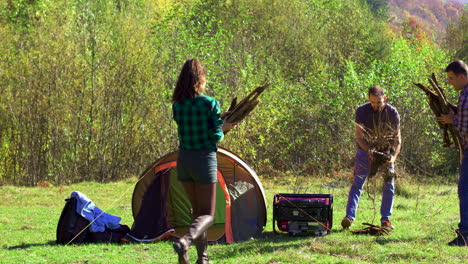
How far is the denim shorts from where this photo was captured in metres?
5.12

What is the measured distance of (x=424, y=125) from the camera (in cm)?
1589

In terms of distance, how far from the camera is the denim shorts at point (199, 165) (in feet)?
16.8

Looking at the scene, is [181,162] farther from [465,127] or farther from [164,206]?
[465,127]

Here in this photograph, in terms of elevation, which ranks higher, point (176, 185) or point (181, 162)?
point (181, 162)

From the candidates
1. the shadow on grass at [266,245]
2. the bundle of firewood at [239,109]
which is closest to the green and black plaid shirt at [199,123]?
the bundle of firewood at [239,109]

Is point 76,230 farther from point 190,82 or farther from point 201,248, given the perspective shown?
point 190,82

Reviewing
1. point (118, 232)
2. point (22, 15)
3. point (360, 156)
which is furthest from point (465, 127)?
Answer: point (22, 15)

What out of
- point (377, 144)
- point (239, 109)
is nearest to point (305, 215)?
point (377, 144)

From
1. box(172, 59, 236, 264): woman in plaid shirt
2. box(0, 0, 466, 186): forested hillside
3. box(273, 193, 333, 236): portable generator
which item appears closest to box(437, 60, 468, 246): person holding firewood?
box(273, 193, 333, 236): portable generator

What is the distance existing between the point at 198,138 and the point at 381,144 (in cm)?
287

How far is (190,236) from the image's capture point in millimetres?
4973

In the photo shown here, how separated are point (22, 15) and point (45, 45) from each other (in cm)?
385

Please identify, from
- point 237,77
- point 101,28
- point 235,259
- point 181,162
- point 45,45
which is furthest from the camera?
point 237,77

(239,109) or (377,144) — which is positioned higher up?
(239,109)
